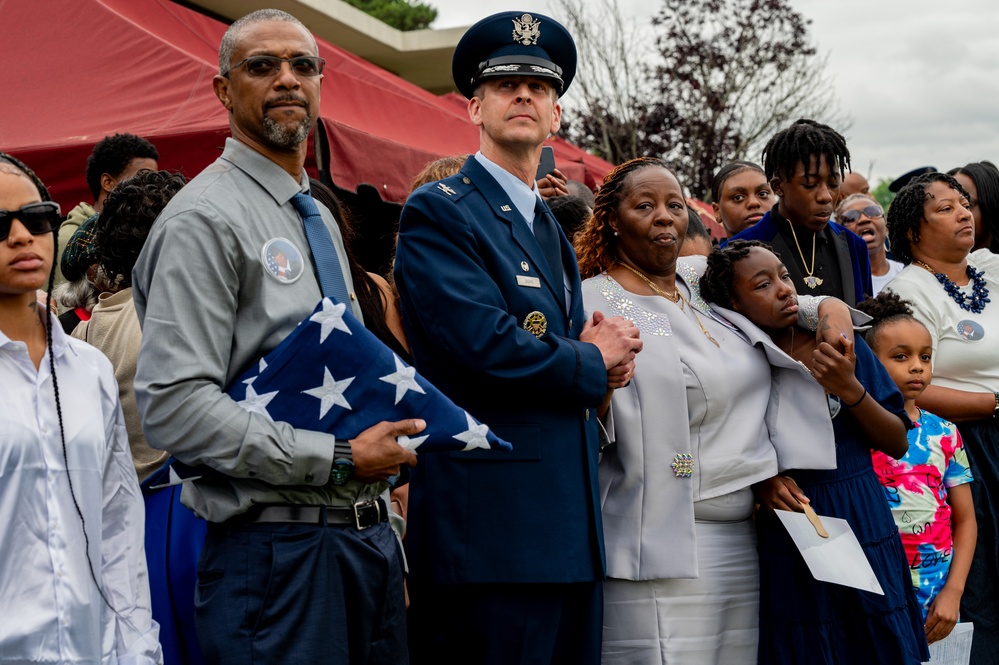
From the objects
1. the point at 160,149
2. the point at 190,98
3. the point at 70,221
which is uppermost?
the point at 190,98

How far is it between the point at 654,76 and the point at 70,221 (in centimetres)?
1410

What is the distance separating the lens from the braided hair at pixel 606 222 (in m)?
3.62

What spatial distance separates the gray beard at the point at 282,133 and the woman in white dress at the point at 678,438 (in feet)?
3.92

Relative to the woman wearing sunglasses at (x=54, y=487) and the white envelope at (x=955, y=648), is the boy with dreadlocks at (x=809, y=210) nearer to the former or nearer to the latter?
the white envelope at (x=955, y=648)

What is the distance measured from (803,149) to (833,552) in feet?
5.85

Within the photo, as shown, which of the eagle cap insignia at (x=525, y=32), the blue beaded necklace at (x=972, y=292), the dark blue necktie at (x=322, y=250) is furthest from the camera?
the blue beaded necklace at (x=972, y=292)

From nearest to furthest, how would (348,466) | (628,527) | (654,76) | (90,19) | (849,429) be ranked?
1. (348,466)
2. (628,527)
3. (849,429)
4. (90,19)
5. (654,76)

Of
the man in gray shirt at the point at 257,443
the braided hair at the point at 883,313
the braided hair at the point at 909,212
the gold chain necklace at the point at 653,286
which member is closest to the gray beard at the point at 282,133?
the man in gray shirt at the point at 257,443

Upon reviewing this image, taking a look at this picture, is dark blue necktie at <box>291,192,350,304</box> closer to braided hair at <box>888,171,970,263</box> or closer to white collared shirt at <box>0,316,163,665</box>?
white collared shirt at <box>0,316,163,665</box>

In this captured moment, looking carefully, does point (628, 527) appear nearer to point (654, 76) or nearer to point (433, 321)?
point (433, 321)

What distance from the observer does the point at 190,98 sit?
617 cm

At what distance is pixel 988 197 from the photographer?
5.34 m

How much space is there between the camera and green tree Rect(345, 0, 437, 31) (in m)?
25.7

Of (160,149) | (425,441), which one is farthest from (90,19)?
(425,441)
